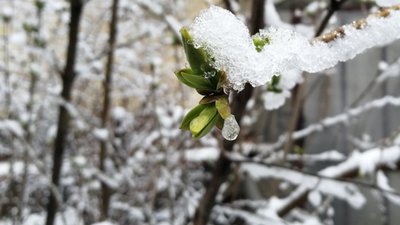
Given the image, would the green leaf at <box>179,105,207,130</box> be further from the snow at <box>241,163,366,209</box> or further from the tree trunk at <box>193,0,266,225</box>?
the snow at <box>241,163,366,209</box>

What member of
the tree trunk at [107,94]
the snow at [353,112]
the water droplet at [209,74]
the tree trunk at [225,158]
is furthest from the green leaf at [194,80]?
the tree trunk at [107,94]

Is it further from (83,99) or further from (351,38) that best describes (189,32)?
(83,99)

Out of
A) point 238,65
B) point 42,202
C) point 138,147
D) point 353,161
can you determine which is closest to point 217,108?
point 238,65

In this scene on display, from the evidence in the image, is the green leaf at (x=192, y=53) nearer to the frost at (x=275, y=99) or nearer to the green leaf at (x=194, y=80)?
the green leaf at (x=194, y=80)

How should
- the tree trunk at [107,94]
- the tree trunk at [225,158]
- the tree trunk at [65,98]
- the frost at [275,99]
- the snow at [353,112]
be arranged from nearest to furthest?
the frost at [275,99] → the tree trunk at [225,158] → the tree trunk at [65,98] → the snow at [353,112] → the tree trunk at [107,94]

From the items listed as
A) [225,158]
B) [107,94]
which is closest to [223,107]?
[225,158]

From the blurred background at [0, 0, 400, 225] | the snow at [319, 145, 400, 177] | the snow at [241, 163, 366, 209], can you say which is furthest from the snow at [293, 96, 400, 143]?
the snow at [241, 163, 366, 209]
